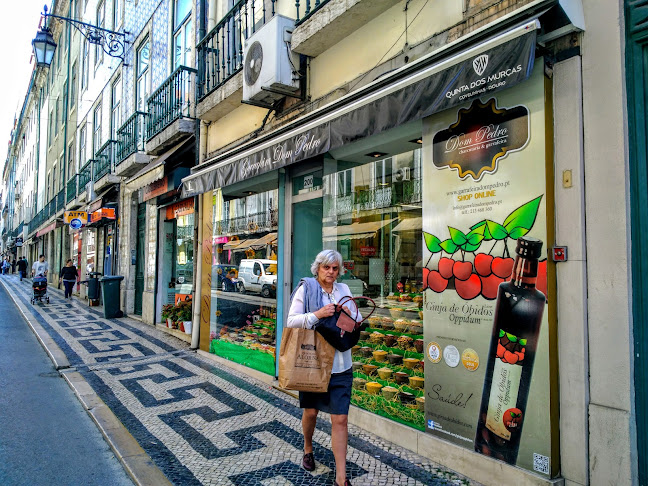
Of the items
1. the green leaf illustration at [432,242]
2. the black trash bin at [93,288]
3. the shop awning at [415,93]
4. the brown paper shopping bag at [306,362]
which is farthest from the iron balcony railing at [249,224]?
the black trash bin at [93,288]

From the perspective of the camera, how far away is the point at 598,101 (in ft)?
9.75

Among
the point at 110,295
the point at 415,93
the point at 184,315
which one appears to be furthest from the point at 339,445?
the point at 110,295

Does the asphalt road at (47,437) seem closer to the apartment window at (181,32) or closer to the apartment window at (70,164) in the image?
the apartment window at (181,32)

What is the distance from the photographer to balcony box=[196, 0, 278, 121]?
7254 mm

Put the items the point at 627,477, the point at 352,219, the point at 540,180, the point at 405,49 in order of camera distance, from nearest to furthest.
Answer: the point at 627,477, the point at 540,180, the point at 405,49, the point at 352,219

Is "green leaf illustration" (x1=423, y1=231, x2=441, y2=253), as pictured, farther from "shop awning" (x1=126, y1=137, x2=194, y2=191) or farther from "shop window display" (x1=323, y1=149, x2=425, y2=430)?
"shop awning" (x1=126, y1=137, x2=194, y2=191)

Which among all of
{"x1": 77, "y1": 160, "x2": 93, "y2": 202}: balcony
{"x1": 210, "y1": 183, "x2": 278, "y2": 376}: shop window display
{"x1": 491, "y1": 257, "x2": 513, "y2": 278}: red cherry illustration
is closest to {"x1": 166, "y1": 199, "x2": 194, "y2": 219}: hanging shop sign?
{"x1": 210, "y1": 183, "x2": 278, "y2": 376}: shop window display

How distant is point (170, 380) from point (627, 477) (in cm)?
551

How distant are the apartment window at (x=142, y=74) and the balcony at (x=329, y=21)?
9.24 meters

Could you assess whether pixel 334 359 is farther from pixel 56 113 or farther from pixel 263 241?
pixel 56 113

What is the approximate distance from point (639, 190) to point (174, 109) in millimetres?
9731

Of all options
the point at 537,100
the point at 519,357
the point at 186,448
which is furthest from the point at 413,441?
the point at 537,100

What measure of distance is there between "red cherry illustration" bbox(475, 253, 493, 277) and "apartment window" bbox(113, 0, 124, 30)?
659 inches

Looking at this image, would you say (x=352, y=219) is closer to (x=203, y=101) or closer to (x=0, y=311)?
(x=203, y=101)
